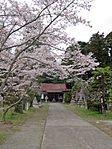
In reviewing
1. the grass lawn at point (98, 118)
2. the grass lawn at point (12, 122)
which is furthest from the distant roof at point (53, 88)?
the grass lawn at point (12, 122)

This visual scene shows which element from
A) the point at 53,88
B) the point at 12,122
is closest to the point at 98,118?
the point at 12,122

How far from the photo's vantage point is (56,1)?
1089cm

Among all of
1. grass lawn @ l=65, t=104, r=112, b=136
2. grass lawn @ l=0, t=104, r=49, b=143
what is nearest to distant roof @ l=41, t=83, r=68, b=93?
grass lawn @ l=65, t=104, r=112, b=136

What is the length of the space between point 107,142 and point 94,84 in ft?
72.1

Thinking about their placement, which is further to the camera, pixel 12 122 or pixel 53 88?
pixel 53 88

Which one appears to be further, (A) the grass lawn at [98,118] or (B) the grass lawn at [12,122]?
(A) the grass lawn at [98,118]

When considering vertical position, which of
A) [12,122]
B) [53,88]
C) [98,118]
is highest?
[53,88]

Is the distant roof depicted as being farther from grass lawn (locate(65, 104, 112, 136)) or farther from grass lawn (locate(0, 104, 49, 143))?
grass lawn (locate(0, 104, 49, 143))

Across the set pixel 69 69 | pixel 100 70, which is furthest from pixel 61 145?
pixel 100 70

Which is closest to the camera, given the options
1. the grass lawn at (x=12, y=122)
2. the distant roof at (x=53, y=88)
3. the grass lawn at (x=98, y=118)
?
the grass lawn at (x=12, y=122)

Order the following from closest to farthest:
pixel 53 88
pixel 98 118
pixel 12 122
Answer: pixel 12 122 → pixel 98 118 → pixel 53 88

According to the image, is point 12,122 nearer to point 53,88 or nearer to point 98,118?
point 98,118

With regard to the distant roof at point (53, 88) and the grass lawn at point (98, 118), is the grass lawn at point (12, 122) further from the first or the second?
the distant roof at point (53, 88)

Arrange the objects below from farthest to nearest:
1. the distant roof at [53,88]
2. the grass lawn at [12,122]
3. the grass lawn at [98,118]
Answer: the distant roof at [53,88], the grass lawn at [98,118], the grass lawn at [12,122]
